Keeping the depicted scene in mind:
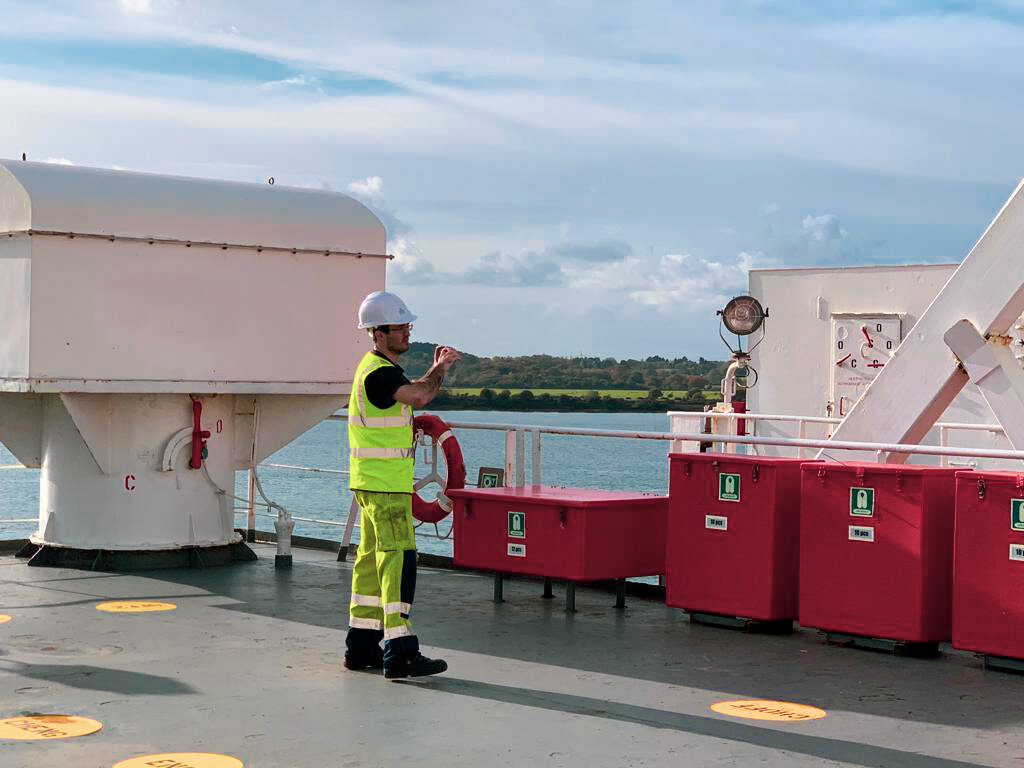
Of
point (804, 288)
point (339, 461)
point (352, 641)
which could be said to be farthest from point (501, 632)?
point (339, 461)

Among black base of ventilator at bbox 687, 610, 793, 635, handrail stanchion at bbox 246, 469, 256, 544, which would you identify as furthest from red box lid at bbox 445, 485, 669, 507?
handrail stanchion at bbox 246, 469, 256, 544

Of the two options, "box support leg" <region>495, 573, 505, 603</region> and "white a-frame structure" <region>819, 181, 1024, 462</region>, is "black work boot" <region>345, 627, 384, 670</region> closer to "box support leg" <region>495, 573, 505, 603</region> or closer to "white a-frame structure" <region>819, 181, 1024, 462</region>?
"box support leg" <region>495, 573, 505, 603</region>

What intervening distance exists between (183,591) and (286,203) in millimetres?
3481

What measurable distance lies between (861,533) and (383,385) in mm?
3128

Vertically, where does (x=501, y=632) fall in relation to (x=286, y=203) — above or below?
below

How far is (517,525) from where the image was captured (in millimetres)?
10227

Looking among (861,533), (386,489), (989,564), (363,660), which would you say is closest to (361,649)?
(363,660)

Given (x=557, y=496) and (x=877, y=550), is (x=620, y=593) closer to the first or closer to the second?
(x=557, y=496)

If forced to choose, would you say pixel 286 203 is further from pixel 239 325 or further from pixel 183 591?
pixel 183 591

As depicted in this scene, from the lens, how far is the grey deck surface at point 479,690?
6094 mm

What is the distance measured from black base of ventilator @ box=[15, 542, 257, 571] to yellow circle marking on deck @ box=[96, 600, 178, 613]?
1651 mm

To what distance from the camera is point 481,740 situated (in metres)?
6.23

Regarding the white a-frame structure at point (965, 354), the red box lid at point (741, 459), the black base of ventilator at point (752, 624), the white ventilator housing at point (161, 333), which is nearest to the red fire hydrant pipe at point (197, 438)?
the white ventilator housing at point (161, 333)

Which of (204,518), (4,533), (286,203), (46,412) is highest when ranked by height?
(286,203)
